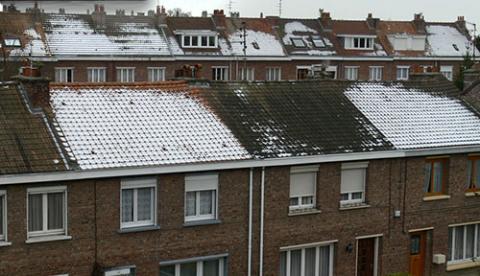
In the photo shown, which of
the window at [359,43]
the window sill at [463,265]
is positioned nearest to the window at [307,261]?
the window sill at [463,265]

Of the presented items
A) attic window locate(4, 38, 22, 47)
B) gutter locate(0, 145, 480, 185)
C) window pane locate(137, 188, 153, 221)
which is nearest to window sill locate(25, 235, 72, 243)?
gutter locate(0, 145, 480, 185)

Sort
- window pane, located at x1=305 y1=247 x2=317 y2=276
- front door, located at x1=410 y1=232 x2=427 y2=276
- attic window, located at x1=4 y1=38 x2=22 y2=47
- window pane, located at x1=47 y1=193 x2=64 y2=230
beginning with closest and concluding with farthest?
1. window pane, located at x1=47 y1=193 x2=64 y2=230
2. window pane, located at x1=305 y1=247 x2=317 y2=276
3. front door, located at x1=410 y1=232 x2=427 y2=276
4. attic window, located at x1=4 y1=38 x2=22 y2=47

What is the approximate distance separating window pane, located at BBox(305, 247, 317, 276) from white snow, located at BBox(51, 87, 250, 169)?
345cm

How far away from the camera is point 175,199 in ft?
55.1

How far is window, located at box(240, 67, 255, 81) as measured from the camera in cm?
5754

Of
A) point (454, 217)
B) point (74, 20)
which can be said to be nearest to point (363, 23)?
point (74, 20)

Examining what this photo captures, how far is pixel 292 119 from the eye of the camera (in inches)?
795

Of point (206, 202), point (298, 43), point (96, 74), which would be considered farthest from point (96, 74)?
point (206, 202)

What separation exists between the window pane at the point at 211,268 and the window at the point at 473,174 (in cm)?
870

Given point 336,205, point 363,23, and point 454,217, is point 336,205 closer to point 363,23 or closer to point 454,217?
point 454,217

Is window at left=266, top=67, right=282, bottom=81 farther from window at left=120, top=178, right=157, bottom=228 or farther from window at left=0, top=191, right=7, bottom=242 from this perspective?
window at left=0, top=191, right=7, bottom=242

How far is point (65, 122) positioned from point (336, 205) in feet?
24.6

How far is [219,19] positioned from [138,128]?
42649 millimetres

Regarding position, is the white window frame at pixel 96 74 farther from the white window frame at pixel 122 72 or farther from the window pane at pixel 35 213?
the window pane at pixel 35 213
